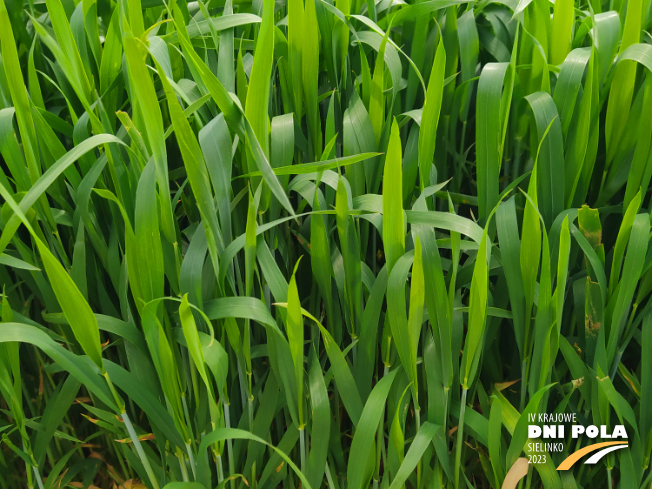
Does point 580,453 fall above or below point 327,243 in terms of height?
below

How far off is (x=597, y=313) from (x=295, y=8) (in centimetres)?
48

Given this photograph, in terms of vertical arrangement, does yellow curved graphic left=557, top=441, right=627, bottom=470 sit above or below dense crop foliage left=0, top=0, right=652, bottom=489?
below

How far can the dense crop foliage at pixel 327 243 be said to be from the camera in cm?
51

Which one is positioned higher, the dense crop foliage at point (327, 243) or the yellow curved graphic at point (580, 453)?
the dense crop foliage at point (327, 243)

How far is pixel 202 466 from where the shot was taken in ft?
1.86

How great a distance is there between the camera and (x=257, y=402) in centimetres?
66

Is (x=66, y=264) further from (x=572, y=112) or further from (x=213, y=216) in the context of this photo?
(x=572, y=112)

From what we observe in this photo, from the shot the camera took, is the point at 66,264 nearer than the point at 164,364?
No

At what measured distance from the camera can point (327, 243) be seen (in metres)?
0.55

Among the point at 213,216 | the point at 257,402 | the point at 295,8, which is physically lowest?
the point at 257,402

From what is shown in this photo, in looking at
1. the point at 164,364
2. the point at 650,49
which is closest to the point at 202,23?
the point at 164,364

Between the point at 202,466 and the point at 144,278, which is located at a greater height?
the point at 144,278

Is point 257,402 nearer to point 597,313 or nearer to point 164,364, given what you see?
point 164,364

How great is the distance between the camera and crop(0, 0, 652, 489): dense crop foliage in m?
0.51
